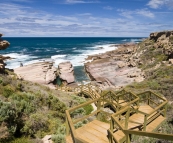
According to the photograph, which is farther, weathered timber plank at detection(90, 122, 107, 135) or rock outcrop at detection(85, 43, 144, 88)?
rock outcrop at detection(85, 43, 144, 88)

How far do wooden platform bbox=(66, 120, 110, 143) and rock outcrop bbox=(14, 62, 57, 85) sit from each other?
67.2ft

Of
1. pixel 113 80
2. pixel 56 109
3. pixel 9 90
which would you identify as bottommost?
pixel 113 80

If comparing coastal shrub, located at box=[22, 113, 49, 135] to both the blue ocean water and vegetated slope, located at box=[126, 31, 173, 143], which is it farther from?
the blue ocean water

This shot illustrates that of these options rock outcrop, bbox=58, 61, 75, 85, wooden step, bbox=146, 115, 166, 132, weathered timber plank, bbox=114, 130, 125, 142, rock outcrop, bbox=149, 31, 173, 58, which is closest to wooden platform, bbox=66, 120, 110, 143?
weathered timber plank, bbox=114, 130, 125, 142

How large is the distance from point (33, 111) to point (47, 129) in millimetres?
1170

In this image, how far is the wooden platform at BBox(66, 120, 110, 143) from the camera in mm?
5461

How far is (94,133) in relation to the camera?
231 inches

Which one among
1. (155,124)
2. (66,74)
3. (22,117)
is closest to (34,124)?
(22,117)

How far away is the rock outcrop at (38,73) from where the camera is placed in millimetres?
26170

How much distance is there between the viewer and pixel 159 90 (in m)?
14.8

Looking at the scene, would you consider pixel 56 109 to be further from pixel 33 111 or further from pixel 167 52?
pixel 167 52

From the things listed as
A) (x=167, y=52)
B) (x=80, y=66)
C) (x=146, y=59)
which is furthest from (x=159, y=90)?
(x=80, y=66)

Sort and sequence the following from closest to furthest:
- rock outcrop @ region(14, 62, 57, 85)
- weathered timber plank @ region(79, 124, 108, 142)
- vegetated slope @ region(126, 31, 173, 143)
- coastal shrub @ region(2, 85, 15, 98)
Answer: weathered timber plank @ region(79, 124, 108, 142) < coastal shrub @ region(2, 85, 15, 98) < vegetated slope @ region(126, 31, 173, 143) < rock outcrop @ region(14, 62, 57, 85)

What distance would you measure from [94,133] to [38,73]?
75.7ft
